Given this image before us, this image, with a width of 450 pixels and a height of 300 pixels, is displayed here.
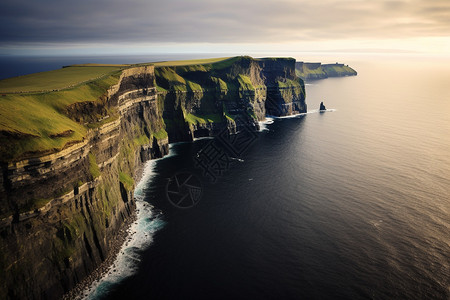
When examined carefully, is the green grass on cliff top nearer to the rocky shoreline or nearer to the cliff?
the cliff

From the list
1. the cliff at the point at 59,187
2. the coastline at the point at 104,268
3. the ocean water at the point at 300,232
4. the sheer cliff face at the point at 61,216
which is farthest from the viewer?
the ocean water at the point at 300,232

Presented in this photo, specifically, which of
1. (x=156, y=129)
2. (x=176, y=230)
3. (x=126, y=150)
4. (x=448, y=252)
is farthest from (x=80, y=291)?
(x=156, y=129)

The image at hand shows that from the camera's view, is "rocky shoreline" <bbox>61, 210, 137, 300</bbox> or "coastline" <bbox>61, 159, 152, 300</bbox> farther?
"coastline" <bbox>61, 159, 152, 300</bbox>

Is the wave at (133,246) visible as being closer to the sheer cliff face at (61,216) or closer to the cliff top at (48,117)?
the sheer cliff face at (61,216)

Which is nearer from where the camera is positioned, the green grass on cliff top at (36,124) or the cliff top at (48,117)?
the green grass on cliff top at (36,124)

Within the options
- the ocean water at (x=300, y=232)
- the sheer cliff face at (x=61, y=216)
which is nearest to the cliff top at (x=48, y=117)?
the sheer cliff face at (x=61, y=216)

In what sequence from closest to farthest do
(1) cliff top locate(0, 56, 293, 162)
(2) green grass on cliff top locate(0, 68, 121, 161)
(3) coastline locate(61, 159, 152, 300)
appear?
(2) green grass on cliff top locate(0, 68, 121, 161) → (1) cliff top locate(0, 56, 293, 162) → (3) coastline locate(61, 159, 152, 300)

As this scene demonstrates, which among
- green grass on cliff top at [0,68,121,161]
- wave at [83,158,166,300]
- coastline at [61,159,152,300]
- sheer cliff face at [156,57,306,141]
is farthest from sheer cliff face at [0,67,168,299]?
sheer cliff face at [156,57,306,141]

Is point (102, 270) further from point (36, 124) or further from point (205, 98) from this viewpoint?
point (205, 98)
